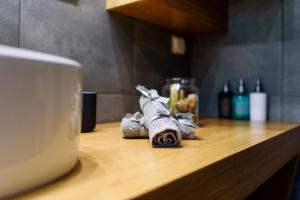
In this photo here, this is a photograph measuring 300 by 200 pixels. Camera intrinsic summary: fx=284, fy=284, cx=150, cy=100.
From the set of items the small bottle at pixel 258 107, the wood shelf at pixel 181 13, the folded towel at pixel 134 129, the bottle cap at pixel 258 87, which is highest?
the wood shelf at pixel 181 13

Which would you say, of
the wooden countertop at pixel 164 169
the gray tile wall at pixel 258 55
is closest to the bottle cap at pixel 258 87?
the gray tile wall at pixel 258 55

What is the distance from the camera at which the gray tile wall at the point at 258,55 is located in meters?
1.21

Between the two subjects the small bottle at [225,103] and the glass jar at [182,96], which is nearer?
the glass jar at [182,96]

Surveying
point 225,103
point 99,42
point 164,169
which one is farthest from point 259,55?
point 164,169

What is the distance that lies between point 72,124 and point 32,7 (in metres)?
0.55

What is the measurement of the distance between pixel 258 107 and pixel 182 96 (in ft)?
1.39

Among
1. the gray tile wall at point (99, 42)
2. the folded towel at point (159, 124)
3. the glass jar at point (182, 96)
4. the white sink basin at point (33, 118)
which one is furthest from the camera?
the glass jar at point (182, 96)

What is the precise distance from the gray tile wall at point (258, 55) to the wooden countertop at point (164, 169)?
0.58 metres

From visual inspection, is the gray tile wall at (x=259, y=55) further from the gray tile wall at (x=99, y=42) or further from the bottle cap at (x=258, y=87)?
the gray tile wall at (x=99, y=42)

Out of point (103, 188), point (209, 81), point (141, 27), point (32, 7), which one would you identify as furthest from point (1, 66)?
point (209, 81)

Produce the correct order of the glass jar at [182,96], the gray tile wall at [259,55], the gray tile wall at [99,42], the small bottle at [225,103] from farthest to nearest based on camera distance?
the small bottle at [225,103]
the gray tile wall at [259,55]
the glass jar at [182,96]
the gray tile wall at [99,42]

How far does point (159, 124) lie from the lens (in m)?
0.57

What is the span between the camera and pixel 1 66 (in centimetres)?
27

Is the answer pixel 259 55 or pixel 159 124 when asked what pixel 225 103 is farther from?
pixel 159 124
